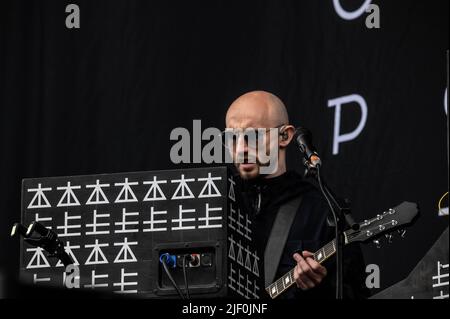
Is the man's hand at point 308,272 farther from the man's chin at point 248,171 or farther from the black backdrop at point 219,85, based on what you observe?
the black backdrop at point 219,85

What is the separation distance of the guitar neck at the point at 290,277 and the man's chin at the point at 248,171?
524 millimetres

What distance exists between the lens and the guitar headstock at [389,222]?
4.74 m

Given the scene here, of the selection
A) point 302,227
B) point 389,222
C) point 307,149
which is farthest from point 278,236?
point 307,149

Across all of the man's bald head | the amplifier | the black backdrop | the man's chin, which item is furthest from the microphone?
the black backdrop

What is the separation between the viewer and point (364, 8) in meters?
6.37

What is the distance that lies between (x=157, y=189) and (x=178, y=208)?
117 millimetres

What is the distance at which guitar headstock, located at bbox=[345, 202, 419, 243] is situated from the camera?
4738 millimetres

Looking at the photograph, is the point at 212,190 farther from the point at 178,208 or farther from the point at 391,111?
the point at 391,111

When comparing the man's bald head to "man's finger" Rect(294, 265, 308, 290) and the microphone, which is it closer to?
"man's finger" Rect(294, 265, 308, 290)

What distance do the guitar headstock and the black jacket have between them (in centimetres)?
28

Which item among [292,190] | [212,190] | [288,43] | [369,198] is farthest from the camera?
[288,43]
